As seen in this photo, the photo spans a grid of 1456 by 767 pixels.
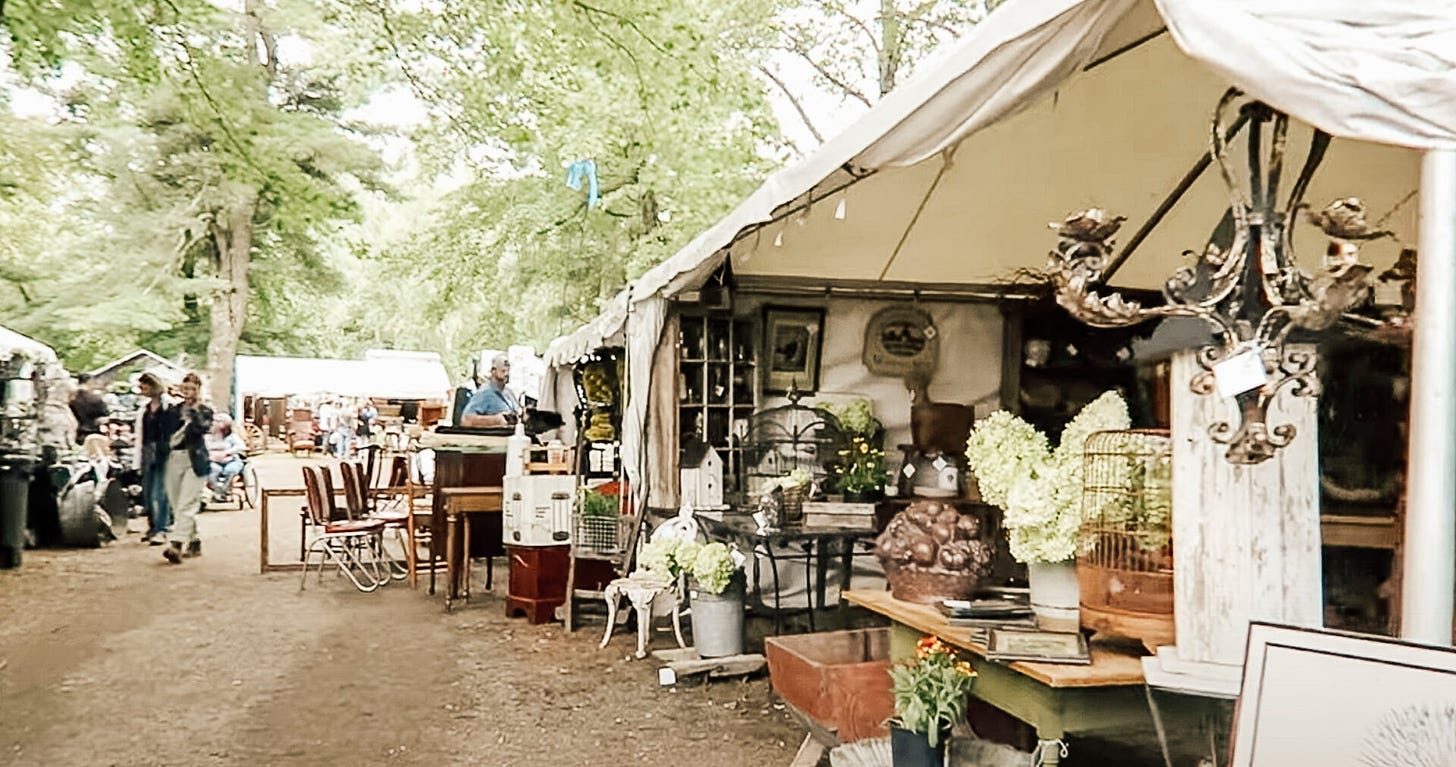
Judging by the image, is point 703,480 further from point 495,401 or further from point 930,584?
point 495,401

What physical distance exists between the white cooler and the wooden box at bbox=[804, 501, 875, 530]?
1659mm

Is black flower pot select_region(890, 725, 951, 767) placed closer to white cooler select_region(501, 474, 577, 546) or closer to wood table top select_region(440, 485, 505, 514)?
white cooler select_region(501, 474, 577, 546)

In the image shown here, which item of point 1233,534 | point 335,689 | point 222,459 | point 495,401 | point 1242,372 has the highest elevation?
point 1242,372

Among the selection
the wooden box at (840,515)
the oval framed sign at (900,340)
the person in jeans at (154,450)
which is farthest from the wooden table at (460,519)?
the person in jeans at (154,450)

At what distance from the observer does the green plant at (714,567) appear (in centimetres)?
530

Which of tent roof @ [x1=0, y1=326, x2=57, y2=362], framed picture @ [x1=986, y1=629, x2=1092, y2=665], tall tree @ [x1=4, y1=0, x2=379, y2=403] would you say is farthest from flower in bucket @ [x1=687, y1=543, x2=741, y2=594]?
tent roof @ [x1=0, y1=326, x2=57, y2=362]

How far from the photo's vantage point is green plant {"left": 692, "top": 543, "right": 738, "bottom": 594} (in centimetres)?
530

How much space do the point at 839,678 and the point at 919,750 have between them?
27.7 inches

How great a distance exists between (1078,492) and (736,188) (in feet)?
31.2

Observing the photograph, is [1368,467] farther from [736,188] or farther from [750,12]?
[750,12]

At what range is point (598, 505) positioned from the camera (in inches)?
256

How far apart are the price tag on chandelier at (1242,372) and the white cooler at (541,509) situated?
514cm

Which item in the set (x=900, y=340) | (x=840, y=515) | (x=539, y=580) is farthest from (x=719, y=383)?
(x=539, y=580)

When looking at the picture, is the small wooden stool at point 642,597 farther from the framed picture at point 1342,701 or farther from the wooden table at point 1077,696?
the framed picture at point 1342,701
